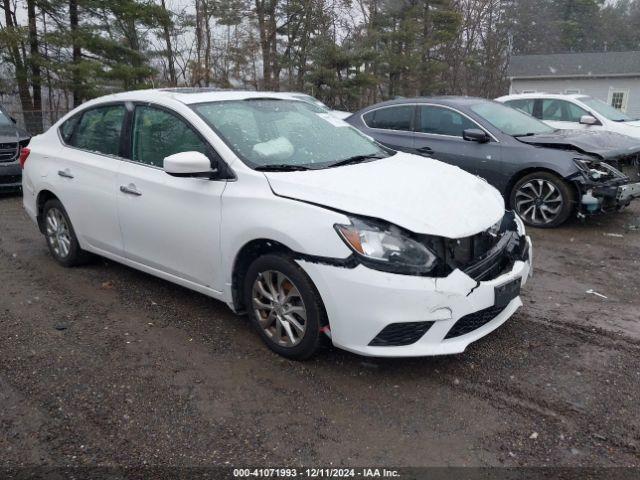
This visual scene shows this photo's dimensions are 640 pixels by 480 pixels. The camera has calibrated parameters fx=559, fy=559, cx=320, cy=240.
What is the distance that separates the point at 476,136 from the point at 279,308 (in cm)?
458

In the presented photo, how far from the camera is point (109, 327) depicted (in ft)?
13.6

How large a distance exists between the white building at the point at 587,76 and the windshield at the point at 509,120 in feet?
87.3

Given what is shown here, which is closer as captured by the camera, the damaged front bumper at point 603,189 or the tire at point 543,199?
the damaged front bumper at point 603,189

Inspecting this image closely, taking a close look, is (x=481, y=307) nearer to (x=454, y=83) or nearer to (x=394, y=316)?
(x=394, y=316)

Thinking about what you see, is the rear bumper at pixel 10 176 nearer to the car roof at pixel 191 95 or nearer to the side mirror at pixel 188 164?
the car roof at pixel 191 95

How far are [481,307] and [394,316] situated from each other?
564 mm

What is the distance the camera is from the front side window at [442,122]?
746 centimetres

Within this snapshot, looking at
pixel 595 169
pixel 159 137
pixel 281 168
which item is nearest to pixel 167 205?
pixel 159 137

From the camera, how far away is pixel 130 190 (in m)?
4.33

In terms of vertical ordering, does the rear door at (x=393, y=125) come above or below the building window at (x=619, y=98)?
below

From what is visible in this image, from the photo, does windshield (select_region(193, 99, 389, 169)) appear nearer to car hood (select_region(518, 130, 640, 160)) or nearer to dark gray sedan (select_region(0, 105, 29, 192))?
car hood (select_region(518, 130, 640, 160))

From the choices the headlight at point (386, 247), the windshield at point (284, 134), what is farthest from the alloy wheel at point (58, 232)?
the headlight at point (386, 247)

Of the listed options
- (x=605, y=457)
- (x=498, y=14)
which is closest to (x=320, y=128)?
(x=605, y=457)

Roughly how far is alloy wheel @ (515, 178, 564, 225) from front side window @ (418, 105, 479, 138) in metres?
1.08
